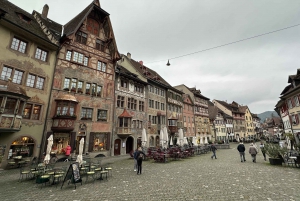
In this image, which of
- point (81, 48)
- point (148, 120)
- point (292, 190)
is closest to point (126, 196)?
point (292, 190)

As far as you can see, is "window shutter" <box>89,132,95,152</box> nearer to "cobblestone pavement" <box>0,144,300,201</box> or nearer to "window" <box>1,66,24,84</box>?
"window" <box>1,66,24,84</box>

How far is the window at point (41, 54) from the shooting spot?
16.3 meters

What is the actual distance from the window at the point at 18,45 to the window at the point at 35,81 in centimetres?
266

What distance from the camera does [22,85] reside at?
1455 cm

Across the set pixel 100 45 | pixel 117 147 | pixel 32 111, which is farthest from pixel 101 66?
pixel 117 147

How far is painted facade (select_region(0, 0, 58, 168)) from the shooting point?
42.2ft

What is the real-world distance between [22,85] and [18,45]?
13.1 ft

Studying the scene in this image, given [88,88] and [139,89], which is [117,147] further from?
[139,89]

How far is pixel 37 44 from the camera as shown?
1628cm

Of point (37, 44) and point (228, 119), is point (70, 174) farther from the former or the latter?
point (228, 119)

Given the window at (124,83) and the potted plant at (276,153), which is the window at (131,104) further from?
the potted plant at (276,153)

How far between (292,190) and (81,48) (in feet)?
74.8

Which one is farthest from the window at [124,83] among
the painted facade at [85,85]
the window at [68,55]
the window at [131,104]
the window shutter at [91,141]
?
the window shutter at [91,141]

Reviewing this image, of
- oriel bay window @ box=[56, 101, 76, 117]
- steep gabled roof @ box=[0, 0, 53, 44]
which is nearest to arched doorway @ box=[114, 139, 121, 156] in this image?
oriel bay window @ box=[56, 101, 76, 117]
